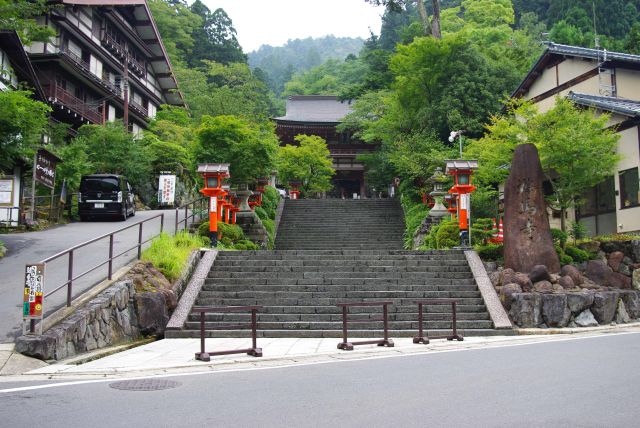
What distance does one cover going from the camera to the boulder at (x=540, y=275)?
43.9ft

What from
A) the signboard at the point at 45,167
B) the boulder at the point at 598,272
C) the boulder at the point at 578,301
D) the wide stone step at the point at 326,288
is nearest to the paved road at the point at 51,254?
the signboard at the point at 45,167

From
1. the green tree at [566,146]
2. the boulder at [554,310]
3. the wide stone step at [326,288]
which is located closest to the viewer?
the boulder at [554,310]

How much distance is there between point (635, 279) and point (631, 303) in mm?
1576

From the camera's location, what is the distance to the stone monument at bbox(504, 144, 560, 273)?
45.8ft

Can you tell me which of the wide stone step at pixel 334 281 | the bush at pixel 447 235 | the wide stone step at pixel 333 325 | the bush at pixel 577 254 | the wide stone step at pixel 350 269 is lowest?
the wide stone step at pixel 333 325

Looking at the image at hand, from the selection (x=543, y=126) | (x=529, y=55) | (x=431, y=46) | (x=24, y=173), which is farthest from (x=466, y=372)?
(x=529, y=55)

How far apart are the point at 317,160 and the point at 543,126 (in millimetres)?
19361

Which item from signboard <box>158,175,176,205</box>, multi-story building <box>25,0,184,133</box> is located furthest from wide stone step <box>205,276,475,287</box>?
multi-story building <box>25,0,184,133</box>

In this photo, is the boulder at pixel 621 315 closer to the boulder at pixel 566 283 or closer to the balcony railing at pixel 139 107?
the boulder at pixel 566 283

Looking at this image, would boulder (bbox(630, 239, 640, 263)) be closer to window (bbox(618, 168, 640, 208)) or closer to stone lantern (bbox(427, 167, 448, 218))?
window (bbox(618, 168, 640, 208))

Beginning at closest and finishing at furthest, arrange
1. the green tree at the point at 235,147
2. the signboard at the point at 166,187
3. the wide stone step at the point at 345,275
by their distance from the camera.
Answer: the wide stone step at the point at 345,275
the green tree at the point at 235,147
the signboard at the point at 166,187

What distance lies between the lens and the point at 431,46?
2755 cm

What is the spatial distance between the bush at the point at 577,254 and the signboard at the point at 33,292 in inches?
515

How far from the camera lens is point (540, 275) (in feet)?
43.9
